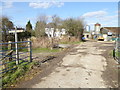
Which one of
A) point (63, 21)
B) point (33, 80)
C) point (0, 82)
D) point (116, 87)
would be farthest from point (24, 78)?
point (63, 21)

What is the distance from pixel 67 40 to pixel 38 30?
6.99 meters

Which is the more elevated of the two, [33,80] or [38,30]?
[38,30]

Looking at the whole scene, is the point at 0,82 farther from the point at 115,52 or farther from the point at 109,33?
the point at 109,33

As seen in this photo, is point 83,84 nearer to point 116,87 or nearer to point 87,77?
point 87,77

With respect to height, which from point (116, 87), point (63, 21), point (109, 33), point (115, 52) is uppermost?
point (63, 21)

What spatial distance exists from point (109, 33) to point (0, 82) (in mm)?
39558

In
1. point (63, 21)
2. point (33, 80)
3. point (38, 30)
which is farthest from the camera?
point (63, 21)

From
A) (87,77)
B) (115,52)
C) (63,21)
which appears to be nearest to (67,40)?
(63,21)

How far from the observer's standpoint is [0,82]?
447 cm

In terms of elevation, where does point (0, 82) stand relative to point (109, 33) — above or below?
below

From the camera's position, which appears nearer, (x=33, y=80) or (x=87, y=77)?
(x=33, y=80)

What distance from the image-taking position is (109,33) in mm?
38938

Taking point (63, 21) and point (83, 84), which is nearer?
point (83, 84)

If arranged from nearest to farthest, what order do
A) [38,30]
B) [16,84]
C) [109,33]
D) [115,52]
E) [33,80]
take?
[16,84], [33,80], [115,52], [38,30], [109,33]
